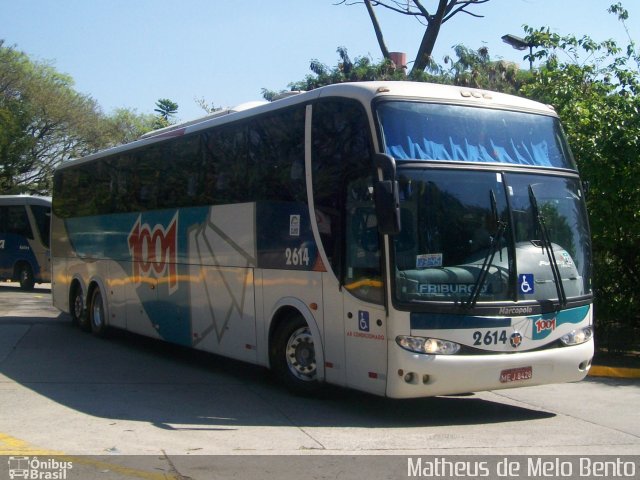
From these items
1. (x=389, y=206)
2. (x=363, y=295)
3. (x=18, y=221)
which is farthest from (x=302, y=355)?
(x=18, y=221)

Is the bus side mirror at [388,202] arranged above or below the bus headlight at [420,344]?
above

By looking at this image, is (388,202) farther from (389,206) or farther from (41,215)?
(41,215)

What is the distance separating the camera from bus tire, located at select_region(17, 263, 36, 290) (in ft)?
101

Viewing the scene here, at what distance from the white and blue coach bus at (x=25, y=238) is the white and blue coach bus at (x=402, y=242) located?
790 inches

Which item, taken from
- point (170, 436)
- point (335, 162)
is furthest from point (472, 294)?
point (170, 436)

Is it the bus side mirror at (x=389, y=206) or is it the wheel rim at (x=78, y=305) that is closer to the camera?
the bus side mirror at (x=389, y=206)

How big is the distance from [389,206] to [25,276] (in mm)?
25261

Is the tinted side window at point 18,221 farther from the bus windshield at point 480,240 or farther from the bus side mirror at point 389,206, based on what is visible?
the bus side mirror at point 389,206

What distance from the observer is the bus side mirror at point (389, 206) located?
8.24 metres

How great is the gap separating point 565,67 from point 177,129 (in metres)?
7.04

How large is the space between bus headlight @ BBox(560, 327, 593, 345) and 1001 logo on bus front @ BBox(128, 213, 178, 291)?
6274mm

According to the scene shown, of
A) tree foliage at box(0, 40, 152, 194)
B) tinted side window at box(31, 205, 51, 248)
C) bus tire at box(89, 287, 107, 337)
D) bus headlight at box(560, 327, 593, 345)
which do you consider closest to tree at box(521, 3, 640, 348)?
bus headlight at box(560, 327, 593, 345)

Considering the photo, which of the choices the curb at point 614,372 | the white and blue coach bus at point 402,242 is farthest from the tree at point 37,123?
the curb at point 614,372
